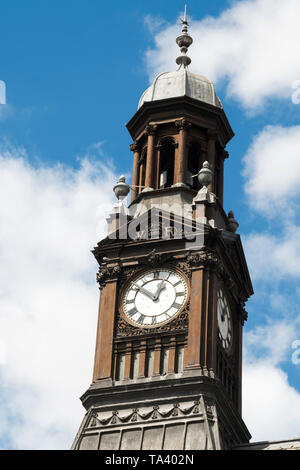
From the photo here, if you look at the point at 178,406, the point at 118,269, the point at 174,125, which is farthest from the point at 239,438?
the point at 174,125

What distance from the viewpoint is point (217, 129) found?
8944cm

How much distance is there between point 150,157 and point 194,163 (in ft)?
11.0

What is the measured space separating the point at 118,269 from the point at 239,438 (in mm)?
10441

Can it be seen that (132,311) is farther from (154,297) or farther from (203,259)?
(203,259)

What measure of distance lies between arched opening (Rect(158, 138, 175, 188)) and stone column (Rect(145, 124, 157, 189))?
0.83m

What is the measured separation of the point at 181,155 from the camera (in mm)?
87062

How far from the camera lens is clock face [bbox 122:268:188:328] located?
81.1m

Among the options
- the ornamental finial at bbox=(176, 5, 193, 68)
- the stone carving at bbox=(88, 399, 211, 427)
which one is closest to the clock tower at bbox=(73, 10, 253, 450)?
the stone carving at bbox=(88, 399, 211, 427)

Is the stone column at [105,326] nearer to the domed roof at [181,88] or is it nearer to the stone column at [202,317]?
the stone column at [202,317]

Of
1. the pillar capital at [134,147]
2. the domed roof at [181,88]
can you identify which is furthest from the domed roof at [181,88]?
the pillar capital at [134,147]

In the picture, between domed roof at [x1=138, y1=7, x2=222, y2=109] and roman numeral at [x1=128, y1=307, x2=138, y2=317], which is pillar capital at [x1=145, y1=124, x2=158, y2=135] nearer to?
domed roof at [x1=138, y1=7, x2=222, y2=109]

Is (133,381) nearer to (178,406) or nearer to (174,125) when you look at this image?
(178,406)

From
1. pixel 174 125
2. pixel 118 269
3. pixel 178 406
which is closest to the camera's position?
pixel 178 406

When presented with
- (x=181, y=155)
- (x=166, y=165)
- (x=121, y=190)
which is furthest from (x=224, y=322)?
(x=166, y=165)
